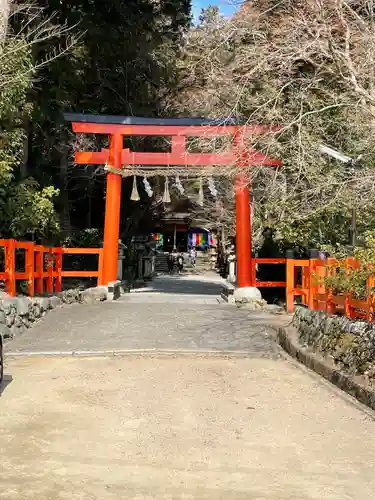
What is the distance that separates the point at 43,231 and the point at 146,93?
897 cm

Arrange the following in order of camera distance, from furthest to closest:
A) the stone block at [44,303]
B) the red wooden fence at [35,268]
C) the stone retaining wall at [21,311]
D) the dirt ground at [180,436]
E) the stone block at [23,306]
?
the stone block at [44,303] < the red wooden fence at [35,268] < the stone block at [23,306] < the stone retaining wall at [21,311] < the dirt ground at [180,436]

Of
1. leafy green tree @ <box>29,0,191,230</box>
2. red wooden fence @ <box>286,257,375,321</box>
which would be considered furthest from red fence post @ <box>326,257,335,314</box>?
leafy green tree @ <box>29,0,191,230</box>

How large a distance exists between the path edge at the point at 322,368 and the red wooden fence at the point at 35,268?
5.22m

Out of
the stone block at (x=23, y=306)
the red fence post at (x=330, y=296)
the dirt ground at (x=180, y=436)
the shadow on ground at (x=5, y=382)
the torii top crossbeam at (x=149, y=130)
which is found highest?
the torii top crossbeam at (x=149, y=130)

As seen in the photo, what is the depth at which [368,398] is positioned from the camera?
5949mm

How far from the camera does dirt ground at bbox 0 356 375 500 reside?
3.72 meters

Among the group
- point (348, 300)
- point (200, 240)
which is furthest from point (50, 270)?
point (200, 240)

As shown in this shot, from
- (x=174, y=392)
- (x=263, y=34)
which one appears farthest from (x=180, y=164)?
(x=174, y=392)

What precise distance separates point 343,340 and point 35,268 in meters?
8.36

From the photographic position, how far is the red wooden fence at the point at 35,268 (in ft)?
36.8

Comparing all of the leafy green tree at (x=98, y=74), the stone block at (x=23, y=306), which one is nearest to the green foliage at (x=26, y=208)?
the leafy green tree at (x=98, y=74)

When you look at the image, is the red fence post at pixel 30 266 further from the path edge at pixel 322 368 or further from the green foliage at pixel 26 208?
the path edge at pixel 322 368

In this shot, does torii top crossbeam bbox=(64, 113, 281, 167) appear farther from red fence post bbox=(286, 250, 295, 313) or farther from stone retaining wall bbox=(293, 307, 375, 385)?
stone retaining wall bbox=(293, 307, 375, 385)

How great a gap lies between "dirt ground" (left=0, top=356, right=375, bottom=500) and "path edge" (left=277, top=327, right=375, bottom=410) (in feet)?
0.49
